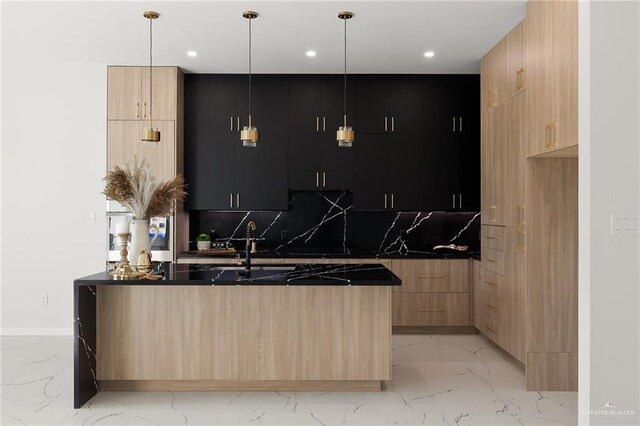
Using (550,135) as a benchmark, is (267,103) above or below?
above

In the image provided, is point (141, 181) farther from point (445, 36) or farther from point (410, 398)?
point (445, 36)

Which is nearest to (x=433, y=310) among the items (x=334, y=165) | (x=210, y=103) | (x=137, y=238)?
(x=334, y=165)

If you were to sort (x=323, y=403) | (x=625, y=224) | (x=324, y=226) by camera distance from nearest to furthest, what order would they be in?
(x=625, y=224)
(x=323, y=403)
(x=324, y=226)

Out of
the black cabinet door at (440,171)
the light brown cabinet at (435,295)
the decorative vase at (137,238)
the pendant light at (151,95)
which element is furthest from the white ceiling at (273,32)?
the light brown cabinet at (435,295)

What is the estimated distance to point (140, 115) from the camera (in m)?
5.33

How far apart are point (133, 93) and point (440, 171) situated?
11.3 feet

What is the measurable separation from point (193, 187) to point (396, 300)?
2.56m

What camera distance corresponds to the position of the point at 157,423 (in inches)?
122

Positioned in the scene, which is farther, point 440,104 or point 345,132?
point 440,104

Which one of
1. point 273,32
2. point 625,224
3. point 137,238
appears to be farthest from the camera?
point 273,32

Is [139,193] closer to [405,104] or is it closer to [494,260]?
[494,260]

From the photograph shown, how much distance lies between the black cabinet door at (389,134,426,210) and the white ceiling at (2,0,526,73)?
81 cm

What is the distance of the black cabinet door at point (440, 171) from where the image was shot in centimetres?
561

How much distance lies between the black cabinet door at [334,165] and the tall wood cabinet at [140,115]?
5.34ft
